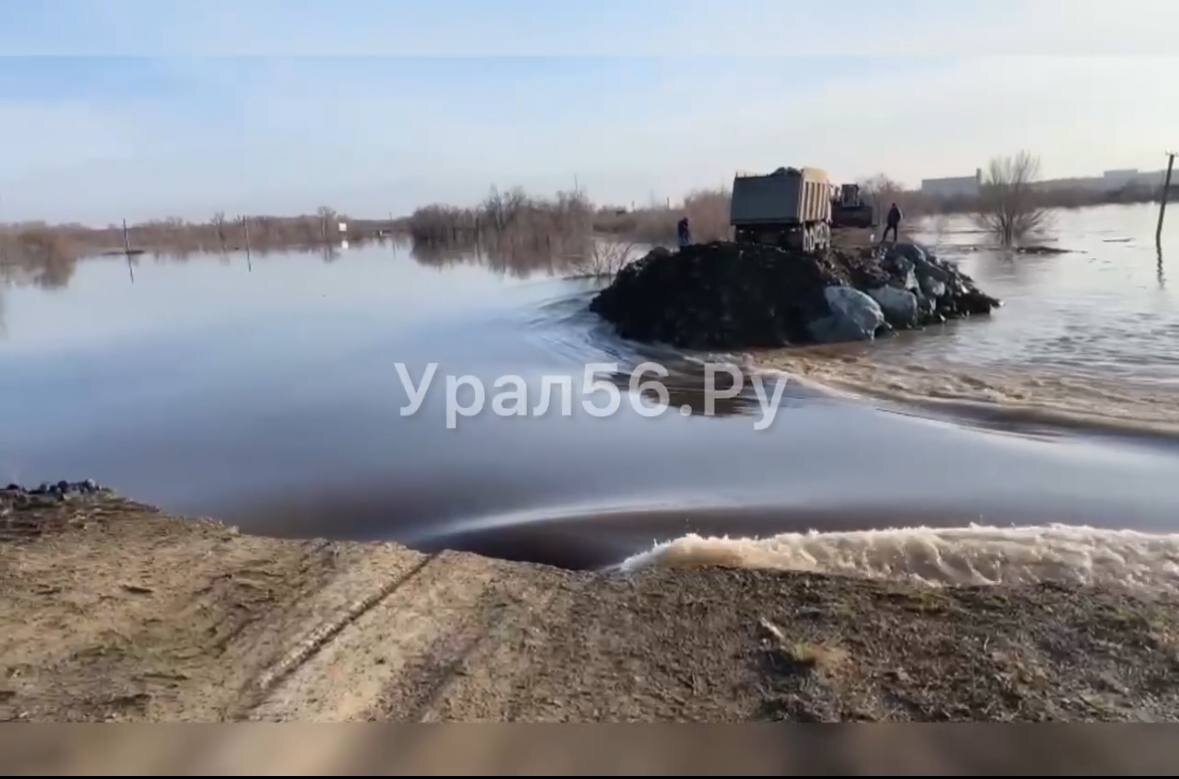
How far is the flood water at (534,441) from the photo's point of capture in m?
4.98

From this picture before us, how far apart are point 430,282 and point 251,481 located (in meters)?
17.3

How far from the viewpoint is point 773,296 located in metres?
12.4

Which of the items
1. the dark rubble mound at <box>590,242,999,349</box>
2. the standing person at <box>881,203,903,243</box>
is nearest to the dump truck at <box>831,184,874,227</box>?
the standing person at <box>881,203,903,243</box>

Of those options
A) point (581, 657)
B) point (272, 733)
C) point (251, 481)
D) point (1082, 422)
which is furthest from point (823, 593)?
point (1082, 422)

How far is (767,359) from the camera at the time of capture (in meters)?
11.0

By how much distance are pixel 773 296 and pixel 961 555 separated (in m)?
8.68

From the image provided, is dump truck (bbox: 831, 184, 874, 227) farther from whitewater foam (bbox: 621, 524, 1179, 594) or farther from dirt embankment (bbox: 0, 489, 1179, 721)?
dirt embankment (bbox: 0, 489, 1179, 721)

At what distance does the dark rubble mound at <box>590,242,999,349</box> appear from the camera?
12.1 m

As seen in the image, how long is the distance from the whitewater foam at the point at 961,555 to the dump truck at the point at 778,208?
35.4ft

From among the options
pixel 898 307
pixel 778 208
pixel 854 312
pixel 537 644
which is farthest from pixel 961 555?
pixel 778 208

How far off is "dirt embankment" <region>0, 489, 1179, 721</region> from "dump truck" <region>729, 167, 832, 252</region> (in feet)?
39.3

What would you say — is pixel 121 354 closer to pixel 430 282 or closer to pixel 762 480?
pixel 762 480

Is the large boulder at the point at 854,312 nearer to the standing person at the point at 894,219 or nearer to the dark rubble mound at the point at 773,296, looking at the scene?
the dark rubble mound at the point at 773,296

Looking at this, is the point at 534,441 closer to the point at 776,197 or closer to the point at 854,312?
the point at 854,312
